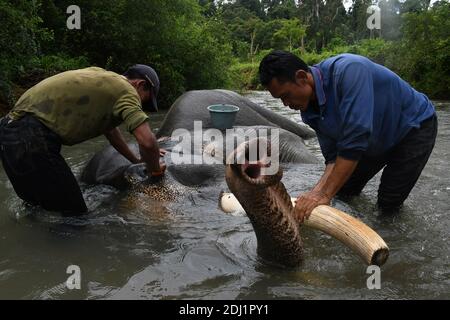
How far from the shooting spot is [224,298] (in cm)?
262

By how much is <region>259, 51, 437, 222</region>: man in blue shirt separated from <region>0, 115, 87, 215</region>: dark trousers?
1.63 metres

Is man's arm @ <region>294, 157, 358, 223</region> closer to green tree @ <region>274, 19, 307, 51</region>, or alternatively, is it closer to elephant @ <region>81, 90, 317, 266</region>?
elephant @ <region>81, 90, 317, 266</region>

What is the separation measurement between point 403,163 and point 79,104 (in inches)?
89.2

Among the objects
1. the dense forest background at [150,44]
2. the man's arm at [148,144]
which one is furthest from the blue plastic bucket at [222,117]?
the dense forest background at [150,44]

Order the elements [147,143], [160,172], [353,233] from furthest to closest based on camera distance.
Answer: [160,172], [147,143], [353,233]

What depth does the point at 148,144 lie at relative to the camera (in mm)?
3518

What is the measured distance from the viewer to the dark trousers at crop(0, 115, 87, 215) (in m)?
3.37

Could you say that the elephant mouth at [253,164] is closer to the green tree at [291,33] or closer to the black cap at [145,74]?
the black cap at [145,74]

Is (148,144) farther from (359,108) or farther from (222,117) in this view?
(222,117)

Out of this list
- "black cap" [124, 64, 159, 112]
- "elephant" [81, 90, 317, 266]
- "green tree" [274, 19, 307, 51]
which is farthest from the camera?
"green tree" [274, 19, 307, 51]

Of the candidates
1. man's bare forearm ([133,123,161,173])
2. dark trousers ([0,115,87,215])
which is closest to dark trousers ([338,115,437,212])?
man's bare forearm ([133,123,161,173])

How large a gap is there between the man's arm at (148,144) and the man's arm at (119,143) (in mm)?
449

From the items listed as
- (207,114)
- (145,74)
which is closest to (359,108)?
(145,74)
